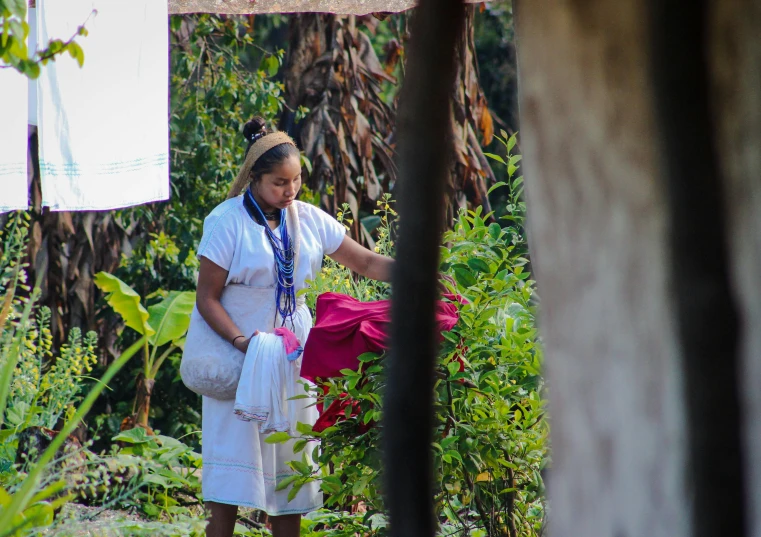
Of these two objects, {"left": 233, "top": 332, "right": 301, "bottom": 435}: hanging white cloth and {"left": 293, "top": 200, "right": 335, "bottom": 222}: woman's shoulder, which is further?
{"left": 293, "top": 200, "right": 335, "bottom": 222}: woman's shoulder

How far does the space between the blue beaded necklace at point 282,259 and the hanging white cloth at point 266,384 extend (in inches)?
7.7

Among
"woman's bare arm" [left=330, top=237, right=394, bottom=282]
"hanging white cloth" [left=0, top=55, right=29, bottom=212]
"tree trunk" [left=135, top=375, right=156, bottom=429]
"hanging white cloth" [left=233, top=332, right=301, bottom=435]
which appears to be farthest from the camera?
"tree trunk" [left=135, top=375, right=156, bottom=429]

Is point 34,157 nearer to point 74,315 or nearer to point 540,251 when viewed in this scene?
point 74,315

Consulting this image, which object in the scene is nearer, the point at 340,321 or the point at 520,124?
the point at 520,124

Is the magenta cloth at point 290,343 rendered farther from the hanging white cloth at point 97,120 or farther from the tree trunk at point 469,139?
the tree trunk at point 469,139

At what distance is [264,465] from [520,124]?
2.54 meters

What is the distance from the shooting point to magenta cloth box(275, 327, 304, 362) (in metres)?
3.00

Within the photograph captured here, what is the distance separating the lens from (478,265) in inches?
102

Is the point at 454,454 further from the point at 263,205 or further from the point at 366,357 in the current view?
the point at 263,205

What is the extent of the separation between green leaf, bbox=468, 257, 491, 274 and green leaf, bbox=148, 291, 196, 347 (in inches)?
114

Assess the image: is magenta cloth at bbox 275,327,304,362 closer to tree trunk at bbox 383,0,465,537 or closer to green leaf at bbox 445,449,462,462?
green leaf at bbox 445,449,462,462

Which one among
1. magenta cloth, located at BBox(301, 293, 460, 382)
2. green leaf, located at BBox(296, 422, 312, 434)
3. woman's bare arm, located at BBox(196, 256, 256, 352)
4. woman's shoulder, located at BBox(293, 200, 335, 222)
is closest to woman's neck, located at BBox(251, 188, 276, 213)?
woman's shoulder, located at BBox(293, 200, 335, 222)

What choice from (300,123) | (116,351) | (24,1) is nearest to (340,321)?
(24,1)

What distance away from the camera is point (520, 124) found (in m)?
0.84
